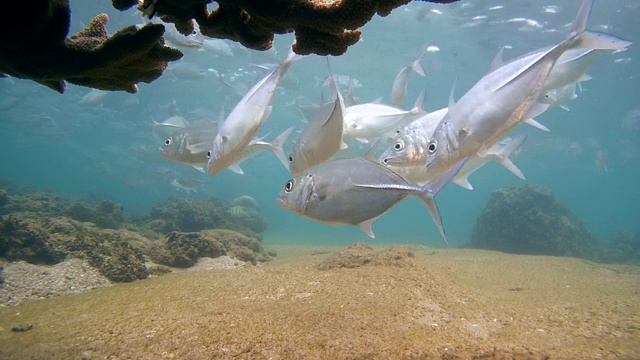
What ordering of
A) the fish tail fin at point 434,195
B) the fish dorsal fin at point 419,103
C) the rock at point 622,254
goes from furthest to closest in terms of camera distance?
the rock at point 622,254 < the fish dorsal fin at point 419,103 < the fish tail fin at point 434,195

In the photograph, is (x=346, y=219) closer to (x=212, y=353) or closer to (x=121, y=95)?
(x=212, y=353)

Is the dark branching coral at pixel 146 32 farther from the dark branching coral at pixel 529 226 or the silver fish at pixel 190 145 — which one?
the dark branching coral at pixel 529 226

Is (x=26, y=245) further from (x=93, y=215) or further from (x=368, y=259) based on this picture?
(x=93, y=215)

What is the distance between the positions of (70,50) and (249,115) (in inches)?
52.8

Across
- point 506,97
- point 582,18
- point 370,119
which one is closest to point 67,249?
point 370,119

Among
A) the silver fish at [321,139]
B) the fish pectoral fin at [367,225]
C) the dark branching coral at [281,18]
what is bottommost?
the fish pectoral fin at [367,225]

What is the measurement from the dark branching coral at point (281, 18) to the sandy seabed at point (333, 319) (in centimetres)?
219

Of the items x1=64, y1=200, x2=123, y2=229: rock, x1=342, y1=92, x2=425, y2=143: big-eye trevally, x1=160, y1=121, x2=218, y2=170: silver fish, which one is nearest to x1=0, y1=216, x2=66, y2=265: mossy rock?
x1=160, y1=121, x2=218, y2=170: silver fish

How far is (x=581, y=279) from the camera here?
4.88 meters

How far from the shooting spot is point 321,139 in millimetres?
3260

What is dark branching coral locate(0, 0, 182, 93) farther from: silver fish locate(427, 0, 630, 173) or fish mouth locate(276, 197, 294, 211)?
silver fish locate(427, 0, 630, 173)

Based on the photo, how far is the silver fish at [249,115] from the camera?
9.48 ft

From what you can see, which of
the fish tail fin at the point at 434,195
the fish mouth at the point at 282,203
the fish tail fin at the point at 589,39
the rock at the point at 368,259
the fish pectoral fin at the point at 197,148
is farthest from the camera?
the rock at the point at 368,259

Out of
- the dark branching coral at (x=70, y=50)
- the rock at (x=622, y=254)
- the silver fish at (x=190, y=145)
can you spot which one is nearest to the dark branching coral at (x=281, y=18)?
the dark branching coral at (x=70, y=50)
